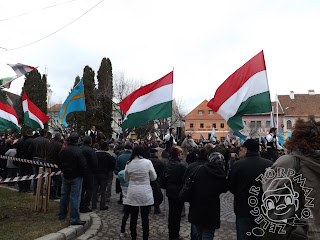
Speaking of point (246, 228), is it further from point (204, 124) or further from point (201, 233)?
point (204, 124)

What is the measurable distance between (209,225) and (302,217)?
79.2 inches

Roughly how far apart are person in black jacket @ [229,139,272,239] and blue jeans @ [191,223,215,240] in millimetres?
427

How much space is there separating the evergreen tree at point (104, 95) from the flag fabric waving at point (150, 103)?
29519 mm

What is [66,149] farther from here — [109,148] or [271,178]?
[271,178]

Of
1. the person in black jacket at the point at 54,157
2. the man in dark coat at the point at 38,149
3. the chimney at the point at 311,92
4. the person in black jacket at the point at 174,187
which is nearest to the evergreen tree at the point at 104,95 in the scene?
the man in dark coat at the point at 38,149

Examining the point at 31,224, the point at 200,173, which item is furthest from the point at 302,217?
the point at 31,224

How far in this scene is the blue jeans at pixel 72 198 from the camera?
5.88 metres

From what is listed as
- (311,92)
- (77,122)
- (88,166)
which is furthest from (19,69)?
(311,92)

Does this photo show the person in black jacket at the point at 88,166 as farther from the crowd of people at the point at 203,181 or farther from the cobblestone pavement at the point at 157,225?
the cobblestone pavement at the point at 157,225

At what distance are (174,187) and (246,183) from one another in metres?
1.98

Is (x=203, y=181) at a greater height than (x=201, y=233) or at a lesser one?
greater

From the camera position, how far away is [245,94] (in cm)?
608

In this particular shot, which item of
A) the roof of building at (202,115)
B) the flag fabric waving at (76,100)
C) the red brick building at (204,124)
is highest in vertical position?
the roof of building at (202,115)

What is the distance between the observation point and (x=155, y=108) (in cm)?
823
